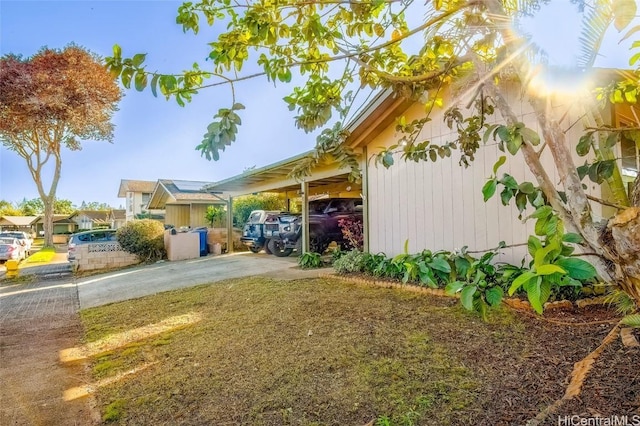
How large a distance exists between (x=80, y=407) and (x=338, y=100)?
12.1 feet

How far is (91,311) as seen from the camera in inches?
252

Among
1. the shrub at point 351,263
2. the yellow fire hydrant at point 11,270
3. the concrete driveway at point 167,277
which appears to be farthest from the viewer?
the yellow fire hydrant at point 11,270

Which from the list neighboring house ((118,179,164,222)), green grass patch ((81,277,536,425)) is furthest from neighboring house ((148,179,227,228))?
green grass patch ((81,277,536,425))

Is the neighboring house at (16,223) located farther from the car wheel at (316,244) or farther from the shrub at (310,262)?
the shrub at (310,262)

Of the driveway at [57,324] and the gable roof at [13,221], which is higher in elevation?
the gable roof at [13,221]

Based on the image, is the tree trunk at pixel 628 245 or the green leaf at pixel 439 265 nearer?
the tree trunk at pixel 628 245

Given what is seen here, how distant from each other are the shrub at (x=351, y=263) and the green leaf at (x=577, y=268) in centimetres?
596

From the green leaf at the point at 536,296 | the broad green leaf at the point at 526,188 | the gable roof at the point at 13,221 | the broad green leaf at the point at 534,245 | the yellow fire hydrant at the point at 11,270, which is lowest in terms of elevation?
the yellow fire hydrant at the point at 11,270

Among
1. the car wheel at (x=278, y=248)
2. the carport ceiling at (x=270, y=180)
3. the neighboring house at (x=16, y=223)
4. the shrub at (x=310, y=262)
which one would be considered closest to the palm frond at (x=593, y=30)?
the carport ceiling at (x=270, y=180)

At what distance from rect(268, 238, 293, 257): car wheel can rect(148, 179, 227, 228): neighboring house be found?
25.0ft

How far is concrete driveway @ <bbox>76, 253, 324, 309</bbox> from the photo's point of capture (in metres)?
7.89

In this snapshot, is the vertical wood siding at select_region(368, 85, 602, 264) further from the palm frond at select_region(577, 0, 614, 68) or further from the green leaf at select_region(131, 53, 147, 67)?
the green leaf at select_region(131, 53, 147, 67)

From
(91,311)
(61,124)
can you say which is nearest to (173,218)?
(61,124)

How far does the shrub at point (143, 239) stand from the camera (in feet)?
43.8
